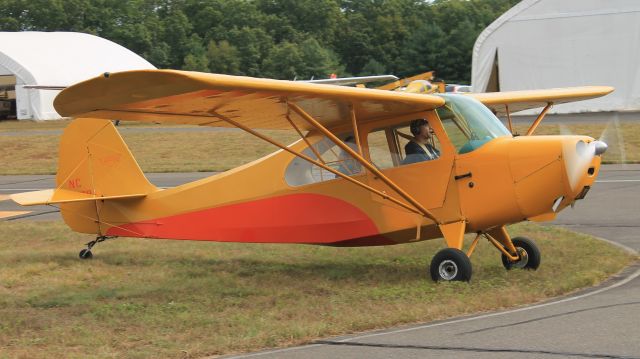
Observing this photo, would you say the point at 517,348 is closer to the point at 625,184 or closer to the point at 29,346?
the point at 29,346

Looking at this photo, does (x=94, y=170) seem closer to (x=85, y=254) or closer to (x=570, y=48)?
(x=85, y=254)

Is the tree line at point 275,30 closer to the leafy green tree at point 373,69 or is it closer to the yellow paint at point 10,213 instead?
the leafy green tree at point 373,69

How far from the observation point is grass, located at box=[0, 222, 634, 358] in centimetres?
757

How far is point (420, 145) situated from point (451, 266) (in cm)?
145

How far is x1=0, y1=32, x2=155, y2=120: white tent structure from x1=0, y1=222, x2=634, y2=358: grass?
3573 centimetres

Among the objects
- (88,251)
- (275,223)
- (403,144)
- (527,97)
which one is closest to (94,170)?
(88,251)

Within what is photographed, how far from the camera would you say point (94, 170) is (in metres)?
11.7

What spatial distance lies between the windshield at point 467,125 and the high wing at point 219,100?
0.20 metres

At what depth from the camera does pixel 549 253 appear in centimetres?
1100

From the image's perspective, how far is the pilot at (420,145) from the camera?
32.1ft

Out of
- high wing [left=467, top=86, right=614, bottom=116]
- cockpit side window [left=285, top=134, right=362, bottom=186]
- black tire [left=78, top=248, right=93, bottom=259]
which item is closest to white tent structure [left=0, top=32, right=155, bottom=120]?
black tire [left=78, top=248, right=93, bottom=259]

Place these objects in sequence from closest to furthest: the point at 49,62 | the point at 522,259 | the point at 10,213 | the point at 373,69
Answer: the point at 522,259 < the point at 10,213 < the point at 49,62 < the point at 373,69

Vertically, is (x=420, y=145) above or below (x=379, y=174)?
above

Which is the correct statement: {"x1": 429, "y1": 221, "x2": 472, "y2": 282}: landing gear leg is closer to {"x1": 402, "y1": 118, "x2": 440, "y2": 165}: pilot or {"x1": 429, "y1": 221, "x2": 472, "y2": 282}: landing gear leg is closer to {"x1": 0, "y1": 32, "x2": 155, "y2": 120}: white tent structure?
{"x1": 402, "y1": 118, "x2": 440, "y2": 165}: pilot
